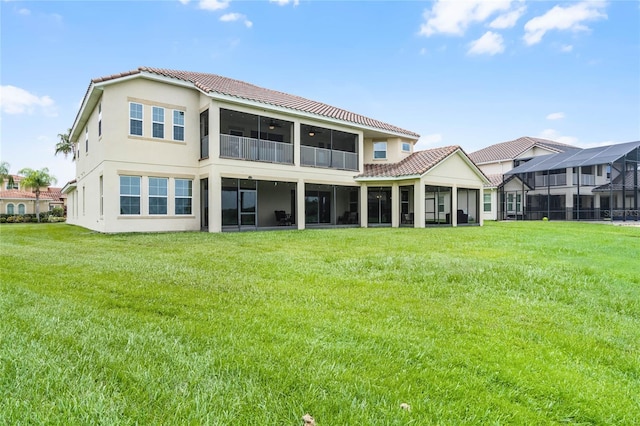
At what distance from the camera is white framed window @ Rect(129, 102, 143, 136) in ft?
52.1

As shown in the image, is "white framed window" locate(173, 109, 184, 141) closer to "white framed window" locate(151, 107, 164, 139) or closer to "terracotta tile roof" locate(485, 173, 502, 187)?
"white framed window" locate(151, 107, 164, 139)

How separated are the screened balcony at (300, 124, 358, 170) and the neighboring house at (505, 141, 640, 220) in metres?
19.7

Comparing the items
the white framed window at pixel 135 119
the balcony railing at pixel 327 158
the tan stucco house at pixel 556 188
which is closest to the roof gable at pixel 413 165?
the balcony railing at pixel 327 158

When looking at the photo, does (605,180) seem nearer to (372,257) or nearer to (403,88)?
(403,88)

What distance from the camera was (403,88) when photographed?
1110 inches

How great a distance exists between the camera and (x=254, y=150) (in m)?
18.2

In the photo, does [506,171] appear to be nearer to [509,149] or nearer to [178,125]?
[509,149]

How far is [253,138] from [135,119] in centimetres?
597

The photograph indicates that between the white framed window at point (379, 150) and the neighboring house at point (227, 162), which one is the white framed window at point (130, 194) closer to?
the neighboring house at point (227, 162)

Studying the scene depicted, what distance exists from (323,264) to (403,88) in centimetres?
2404

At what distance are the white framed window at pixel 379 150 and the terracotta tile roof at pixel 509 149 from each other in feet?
70.6

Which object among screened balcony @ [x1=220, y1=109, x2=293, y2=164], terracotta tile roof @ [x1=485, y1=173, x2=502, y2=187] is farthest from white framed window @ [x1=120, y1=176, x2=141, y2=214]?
terracotta tile roof @ [x1=485, y1=173, x2=502, y2=187]

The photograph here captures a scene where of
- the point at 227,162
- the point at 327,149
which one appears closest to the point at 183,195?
the point at 227,162

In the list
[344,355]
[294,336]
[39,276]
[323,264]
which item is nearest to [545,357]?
[344,355]
